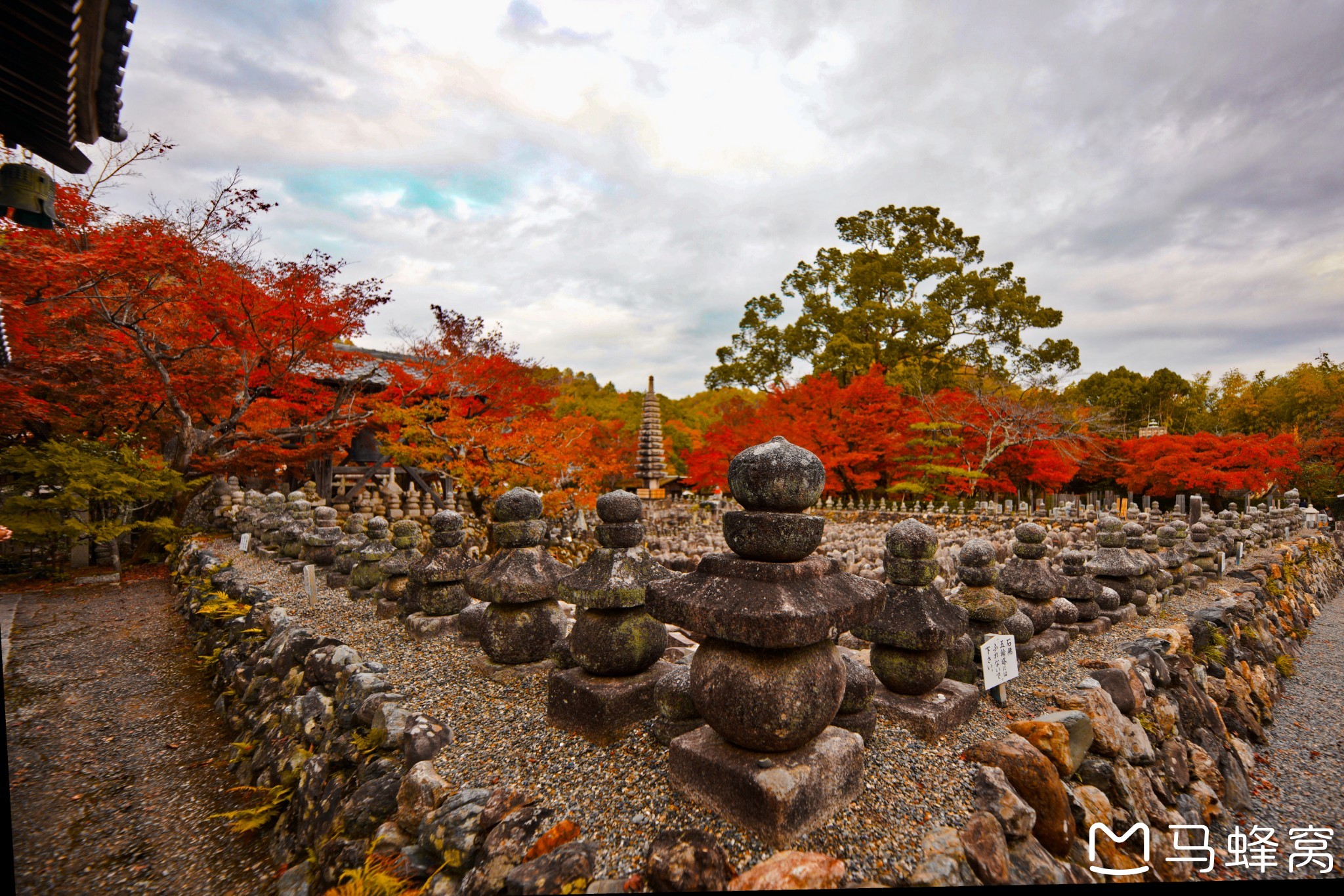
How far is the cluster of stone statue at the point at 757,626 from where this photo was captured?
8.40 ft

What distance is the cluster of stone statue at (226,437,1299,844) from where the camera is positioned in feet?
8.40

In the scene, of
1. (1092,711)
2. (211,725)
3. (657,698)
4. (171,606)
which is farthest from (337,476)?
(1092,711)

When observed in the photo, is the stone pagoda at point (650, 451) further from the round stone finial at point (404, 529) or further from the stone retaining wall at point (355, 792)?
the stone retaining wall at point (355, 792)

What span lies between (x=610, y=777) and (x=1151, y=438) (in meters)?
27.6

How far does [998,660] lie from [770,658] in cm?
221

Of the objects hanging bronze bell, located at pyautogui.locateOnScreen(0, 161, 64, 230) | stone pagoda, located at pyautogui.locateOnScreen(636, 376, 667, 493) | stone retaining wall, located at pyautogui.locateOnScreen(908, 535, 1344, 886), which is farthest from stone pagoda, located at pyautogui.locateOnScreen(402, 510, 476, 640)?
stone pagoda, located at pyautogui.locateOnScreen(636, 376, 667, 493)

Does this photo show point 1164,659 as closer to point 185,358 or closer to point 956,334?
point 185,358

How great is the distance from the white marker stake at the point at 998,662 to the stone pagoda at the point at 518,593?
3029 millimetres

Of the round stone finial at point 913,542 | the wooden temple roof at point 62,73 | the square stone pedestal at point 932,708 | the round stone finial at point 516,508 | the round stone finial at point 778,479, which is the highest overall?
the wooden temple roof at point 62,73

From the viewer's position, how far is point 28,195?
3486 mm

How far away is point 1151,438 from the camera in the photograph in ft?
73.7

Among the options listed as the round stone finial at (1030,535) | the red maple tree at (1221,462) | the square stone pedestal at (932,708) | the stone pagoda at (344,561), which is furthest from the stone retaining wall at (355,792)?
the red maple tree at (1221,462)

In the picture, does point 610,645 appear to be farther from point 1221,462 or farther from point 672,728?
point 1221,462

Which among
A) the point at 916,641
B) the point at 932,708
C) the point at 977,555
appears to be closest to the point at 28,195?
the point at 916,641
